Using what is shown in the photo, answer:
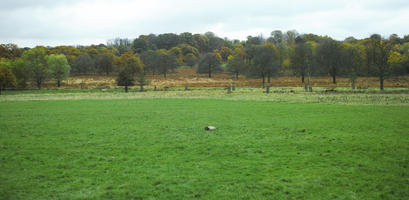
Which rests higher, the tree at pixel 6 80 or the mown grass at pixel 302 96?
the tree at pixel 6 80

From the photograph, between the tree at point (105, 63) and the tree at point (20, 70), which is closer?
the tree at point (20, 70)

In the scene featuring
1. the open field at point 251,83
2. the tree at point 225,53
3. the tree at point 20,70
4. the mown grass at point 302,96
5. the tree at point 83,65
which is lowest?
the mown grass at point 302,96

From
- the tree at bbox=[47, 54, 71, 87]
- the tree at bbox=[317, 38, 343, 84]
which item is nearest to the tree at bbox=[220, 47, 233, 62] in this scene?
the tree at bbox=[317, 38, 343, 84]

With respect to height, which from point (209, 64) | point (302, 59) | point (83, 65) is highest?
point (83, 65)

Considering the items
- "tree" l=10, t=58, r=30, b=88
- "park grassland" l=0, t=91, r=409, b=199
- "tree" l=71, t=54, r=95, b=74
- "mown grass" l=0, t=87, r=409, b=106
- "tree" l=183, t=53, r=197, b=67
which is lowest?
"park grassland" l=0, t=91, r=409, b=199

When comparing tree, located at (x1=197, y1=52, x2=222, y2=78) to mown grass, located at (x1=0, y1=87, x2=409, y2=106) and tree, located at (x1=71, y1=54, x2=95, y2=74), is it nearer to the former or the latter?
tree, located at (x1=71, y1=54, x2=95, y2=74)

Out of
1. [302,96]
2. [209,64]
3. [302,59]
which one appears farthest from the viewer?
[209,64]

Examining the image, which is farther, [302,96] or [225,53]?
[225,53]

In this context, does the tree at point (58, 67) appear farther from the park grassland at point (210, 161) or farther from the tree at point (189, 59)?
the park grassland at point (210, 161)

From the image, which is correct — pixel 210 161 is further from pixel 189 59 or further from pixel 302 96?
pixel 189 59

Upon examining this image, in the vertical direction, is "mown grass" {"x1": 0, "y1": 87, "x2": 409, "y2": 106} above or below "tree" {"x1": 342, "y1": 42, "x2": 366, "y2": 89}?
below

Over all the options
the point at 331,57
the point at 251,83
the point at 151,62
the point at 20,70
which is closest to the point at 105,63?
the point at 151,62

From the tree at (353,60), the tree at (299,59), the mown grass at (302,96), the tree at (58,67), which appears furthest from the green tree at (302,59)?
the tree at (58,67)

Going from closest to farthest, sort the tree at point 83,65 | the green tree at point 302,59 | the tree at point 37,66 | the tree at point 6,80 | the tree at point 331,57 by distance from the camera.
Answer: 1. the tree at point 6,80
2. the tree at point 331,57
3. the green tree at point 302,59
4. the tree at point 37,66
5. the tree at point 83,65
